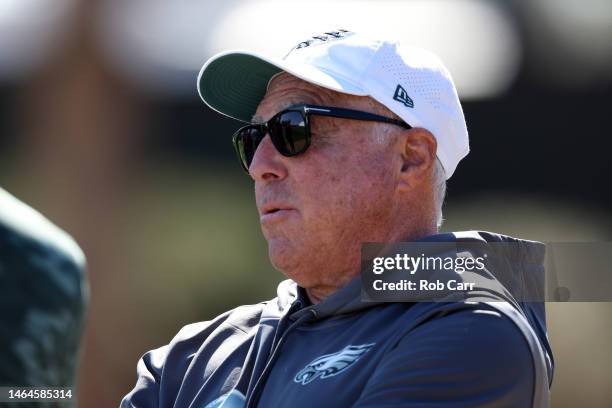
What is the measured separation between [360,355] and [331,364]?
0.08 metres

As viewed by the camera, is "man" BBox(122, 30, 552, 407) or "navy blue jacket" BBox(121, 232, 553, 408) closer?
"navy blue jacket" BBox(121, 232, 553, 408)

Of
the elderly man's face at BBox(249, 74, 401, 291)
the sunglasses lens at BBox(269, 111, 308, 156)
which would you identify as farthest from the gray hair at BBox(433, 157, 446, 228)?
Answer: the sunglasses lens at BBox(269, 111, 308, 156)

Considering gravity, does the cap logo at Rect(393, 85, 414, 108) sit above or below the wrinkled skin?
above

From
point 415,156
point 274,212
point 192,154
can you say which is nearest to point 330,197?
point 274,212

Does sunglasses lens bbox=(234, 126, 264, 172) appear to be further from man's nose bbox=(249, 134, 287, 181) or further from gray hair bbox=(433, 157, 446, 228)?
gray hair bbox=(433, 157, 446, 228)

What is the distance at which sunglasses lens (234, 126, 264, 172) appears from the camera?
3.00 m

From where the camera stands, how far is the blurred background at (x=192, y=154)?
6.06 metres

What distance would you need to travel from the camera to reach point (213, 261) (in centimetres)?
655

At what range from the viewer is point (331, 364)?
2.55 m

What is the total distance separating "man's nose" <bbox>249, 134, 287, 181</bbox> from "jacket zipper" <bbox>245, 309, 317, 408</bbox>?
1.28 ft

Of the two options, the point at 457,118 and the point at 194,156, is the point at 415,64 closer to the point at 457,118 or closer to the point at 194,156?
the point at 457,118

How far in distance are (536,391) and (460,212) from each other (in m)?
3.80

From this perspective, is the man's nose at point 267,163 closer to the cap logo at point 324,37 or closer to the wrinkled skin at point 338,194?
the wrinkled skin at point 338,194

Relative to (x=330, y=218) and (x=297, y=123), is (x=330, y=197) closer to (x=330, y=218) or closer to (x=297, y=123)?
(x=330, y=218)
